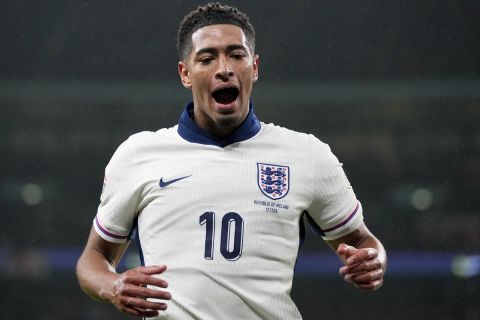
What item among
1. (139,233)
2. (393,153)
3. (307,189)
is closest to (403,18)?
(393,153)

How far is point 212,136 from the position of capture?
5.04 ft

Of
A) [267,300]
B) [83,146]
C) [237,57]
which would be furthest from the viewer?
[83,146]

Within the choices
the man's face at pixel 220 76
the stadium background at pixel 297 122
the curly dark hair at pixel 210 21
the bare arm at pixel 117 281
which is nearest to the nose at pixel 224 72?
the man's face at pixel 220 76

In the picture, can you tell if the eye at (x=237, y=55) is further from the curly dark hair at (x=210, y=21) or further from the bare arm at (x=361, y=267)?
the bare arm at (x=361, y=267)

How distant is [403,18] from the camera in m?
2.52

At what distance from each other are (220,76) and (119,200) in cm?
29

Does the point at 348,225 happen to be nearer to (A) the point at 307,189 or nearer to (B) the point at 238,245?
(A) the point at 307,189

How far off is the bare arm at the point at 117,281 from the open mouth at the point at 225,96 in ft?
1.09

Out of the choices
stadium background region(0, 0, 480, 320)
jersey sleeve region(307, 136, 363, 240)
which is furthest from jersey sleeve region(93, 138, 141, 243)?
stadium background region(0, 0, 480, 320)

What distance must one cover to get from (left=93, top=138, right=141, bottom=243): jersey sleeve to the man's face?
0.53 ft

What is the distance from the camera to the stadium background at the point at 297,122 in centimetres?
245

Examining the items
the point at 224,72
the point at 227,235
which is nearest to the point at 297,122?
the point at 224,72

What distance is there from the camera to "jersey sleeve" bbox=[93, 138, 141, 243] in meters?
1.48

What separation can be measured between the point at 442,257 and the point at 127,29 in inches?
46.1
